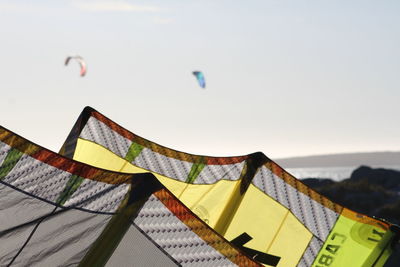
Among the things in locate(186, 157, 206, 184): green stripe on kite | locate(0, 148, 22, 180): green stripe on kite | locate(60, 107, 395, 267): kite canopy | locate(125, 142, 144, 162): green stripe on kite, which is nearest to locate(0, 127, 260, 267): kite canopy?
locate(0, 148, 22, 180): green stripe on kite

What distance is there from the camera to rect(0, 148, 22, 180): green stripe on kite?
6227mm

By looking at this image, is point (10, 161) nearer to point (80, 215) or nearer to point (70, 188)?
point (70, 188)

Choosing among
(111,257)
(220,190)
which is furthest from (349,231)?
(111,257)

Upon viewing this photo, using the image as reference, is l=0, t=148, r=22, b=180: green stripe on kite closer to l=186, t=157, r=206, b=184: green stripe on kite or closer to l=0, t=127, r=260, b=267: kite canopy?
l=0, t=127, r=260, b=267: kite canopy

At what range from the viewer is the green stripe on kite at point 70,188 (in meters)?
6.29

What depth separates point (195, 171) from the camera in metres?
9.55

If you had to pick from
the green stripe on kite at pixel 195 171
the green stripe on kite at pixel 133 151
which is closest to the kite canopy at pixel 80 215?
the green stripe on kite at pixel 195 171

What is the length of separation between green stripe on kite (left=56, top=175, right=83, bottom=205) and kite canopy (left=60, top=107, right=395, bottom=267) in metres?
3.02

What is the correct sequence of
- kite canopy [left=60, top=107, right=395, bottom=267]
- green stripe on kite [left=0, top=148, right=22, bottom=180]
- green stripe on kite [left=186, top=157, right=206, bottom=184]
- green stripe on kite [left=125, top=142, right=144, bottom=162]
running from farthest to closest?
green stripe on kite [left=125, top=142, right=144, bottom=162] → green stripe on kite [left=186, top=157, right=206, bottom=184] → kite canopy [left=60, top=107, right=395, bottom=267] → green stripe on kite [left=0, top=148, right=22, bottom=180]

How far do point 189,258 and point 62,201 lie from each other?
44.7 inches

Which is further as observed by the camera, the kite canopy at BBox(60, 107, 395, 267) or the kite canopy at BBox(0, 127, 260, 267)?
the kite canopy at BBox(60, 107, 395, 267)

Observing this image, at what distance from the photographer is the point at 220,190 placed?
936 centimetres

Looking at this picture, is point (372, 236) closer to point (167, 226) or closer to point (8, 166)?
point (167, 226)

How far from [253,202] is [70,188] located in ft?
10.6
